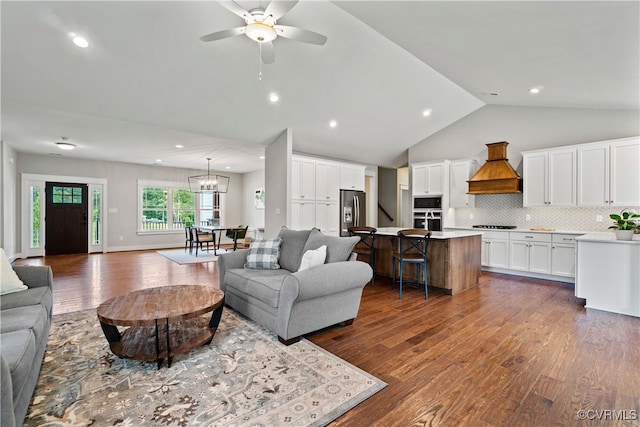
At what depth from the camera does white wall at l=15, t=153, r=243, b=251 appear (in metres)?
7.79

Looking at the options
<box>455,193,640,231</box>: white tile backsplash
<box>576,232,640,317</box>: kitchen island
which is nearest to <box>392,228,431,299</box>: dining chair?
<box>576,232,640,317</box>: kitchen island

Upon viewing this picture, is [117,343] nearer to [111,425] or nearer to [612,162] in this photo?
[111,425]

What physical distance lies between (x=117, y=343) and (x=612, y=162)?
22.4 ft

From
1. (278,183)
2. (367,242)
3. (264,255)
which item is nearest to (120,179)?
(278,183)

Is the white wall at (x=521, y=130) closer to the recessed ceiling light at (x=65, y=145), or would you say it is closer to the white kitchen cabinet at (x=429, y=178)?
the white kitchen cabinet at (x=429, y=178)

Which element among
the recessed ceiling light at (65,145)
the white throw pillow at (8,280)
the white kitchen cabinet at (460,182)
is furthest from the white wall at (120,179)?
the white kitchen cabinet at (460,182)

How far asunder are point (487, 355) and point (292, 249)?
2171mm

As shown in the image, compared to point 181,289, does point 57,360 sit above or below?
below

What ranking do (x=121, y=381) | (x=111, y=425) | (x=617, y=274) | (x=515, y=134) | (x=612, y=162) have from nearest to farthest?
1. (x=111, y=425)
2. (x=121, y=381)
3. (x=617, y=274)
4. (x=612, y=162)
5. (x=515, y=134)

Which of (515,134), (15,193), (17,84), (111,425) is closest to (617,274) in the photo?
(515,134)

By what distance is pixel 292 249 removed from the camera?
11.9ft

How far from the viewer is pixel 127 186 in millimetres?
9016

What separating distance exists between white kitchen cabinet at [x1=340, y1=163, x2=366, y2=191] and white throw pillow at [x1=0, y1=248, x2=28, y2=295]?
5804 millimetres

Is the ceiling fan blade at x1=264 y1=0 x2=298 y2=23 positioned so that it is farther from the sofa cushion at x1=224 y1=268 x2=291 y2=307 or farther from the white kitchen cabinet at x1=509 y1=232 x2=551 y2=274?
the white kitchen cabinet at x1=509 y1=232 x2=551 y2=274
